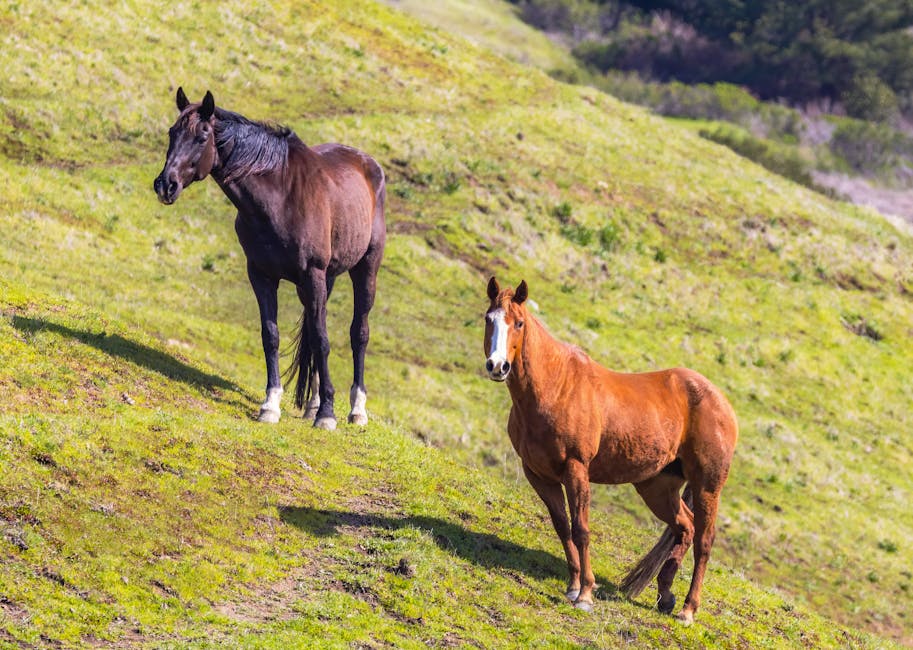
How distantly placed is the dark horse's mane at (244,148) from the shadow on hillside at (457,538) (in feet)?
18.3

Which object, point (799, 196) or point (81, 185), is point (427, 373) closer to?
point (81, 185)

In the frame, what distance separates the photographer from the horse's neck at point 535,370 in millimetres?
12531

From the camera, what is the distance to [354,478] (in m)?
15.7

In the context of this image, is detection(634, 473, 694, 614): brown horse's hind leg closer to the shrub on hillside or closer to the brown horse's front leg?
the brown horse's front leg

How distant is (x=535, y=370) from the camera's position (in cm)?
1260

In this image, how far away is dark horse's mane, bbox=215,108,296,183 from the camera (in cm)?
1633

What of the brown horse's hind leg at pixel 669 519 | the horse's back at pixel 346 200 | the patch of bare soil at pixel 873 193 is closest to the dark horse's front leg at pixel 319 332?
the horse's back at pixel 346 200

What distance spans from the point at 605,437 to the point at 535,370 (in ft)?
4.38

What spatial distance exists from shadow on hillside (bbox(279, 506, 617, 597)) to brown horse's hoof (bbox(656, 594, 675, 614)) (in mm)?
628

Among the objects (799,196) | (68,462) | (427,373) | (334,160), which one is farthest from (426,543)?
(799,196)

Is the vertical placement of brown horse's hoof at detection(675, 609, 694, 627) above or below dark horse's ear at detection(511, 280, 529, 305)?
below

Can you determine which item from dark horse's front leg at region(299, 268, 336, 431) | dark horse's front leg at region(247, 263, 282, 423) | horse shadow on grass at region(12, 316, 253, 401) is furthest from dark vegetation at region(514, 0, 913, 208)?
dark horse's front leg at region(247, 263, 282, 423)

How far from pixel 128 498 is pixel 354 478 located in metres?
4.30

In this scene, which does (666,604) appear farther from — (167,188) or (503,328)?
(167,188)
